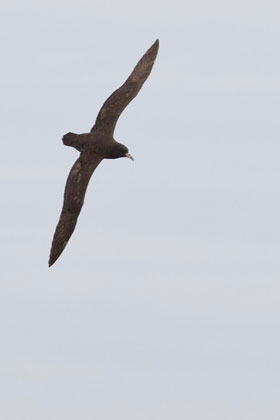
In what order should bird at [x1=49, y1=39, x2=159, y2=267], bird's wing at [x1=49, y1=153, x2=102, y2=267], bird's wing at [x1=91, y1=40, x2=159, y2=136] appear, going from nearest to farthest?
bird's wing at [x1=49, y1=153, x2=102, y2=267]
bird at [x1=49, y1=39, x2=159, y2=267]
bird's wing at [x1=91, y1=40, x2=159, y2=136]

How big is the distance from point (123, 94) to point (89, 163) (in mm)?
3604

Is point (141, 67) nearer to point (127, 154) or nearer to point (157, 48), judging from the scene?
point (157, 48)

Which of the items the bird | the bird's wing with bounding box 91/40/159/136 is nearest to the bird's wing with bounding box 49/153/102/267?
the bird

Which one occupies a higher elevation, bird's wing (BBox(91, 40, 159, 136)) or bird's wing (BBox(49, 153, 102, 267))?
bird's wing (BBox(91, 40, 159, 136))

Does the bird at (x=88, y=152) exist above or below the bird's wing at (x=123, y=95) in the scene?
below

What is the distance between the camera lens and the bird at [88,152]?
41.9m

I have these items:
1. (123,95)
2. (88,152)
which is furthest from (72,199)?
(123,95)

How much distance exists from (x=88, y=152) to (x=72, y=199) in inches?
71.2

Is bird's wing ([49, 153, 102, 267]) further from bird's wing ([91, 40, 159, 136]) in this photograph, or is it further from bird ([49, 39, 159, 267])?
bird's wing ([91, 40, 159, 136])

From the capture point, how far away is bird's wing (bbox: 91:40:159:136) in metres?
43.8

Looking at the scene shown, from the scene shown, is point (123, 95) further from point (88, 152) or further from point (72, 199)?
point (72, 199)

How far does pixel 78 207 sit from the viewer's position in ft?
138

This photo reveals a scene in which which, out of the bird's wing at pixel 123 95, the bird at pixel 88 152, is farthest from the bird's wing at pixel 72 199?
the bird's wing at pixel 123 95

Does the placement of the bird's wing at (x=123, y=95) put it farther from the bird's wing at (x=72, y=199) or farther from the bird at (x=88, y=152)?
the bird's wing at (x=72, y=199)
